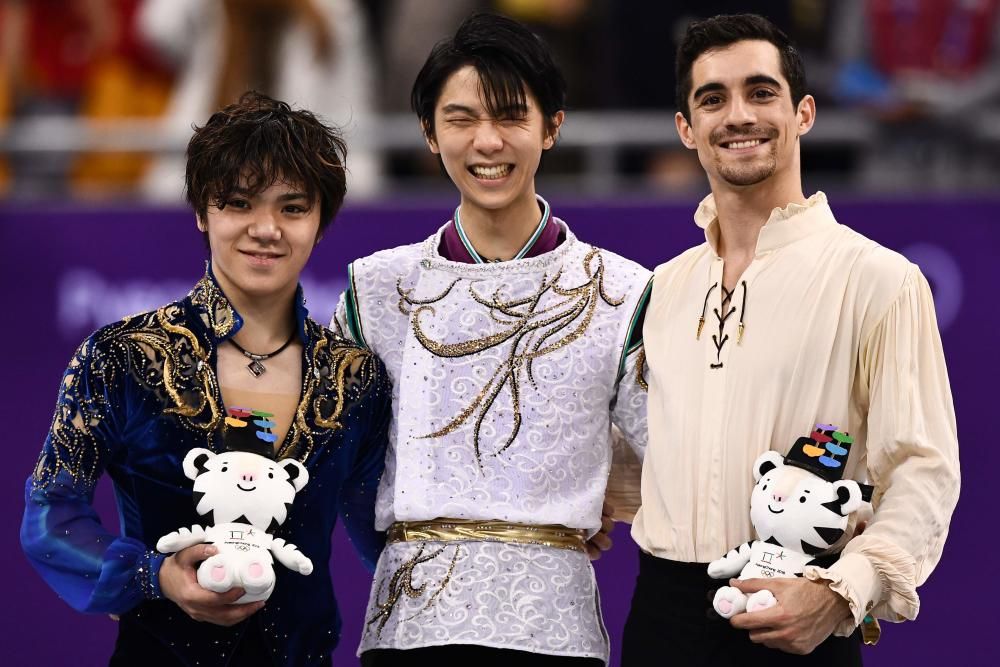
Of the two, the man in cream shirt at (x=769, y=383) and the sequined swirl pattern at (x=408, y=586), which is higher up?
the man in cream shirt at (x=769, y=383)

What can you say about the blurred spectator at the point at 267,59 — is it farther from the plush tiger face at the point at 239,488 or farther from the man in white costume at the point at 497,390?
Answer: the plush tiger face at the point at 239,488

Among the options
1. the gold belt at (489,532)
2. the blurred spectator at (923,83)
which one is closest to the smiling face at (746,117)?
the gold belt at (489,532)

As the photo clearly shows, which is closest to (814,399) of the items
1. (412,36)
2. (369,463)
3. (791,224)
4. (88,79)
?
(791,224)

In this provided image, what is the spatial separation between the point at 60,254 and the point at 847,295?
3.06 metres

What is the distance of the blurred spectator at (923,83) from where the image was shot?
212 inches

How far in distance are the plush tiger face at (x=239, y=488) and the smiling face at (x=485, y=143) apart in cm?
78

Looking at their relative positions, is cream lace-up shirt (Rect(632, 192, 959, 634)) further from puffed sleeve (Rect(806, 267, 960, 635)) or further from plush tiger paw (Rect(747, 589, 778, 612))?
plush tiger paw (Rect(747, 589, 778, 612))

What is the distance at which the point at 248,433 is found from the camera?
10.2ft

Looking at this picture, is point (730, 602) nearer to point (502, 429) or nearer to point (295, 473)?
point (502, 429)

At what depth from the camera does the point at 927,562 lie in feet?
10.4

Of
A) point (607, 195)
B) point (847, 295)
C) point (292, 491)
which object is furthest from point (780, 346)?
point (607, 195)

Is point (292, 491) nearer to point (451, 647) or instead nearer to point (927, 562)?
point (451, 647)

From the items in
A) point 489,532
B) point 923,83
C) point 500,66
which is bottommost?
point 489,532

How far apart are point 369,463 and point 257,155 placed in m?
0.71
